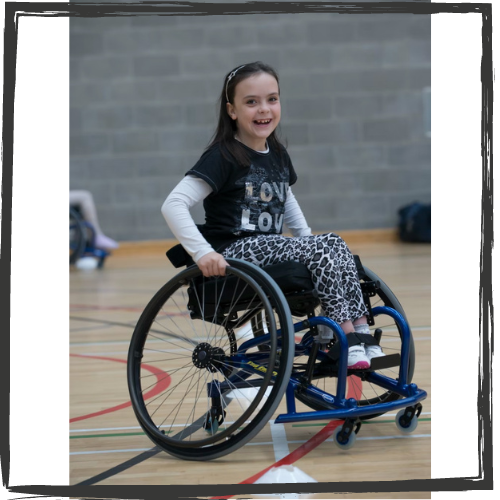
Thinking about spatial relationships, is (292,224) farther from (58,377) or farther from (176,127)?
(176,127)

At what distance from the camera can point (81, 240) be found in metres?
6.39

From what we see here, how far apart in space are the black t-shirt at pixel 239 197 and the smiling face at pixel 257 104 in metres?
0.06

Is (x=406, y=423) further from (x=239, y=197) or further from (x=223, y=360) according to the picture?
(x=239, y=197)

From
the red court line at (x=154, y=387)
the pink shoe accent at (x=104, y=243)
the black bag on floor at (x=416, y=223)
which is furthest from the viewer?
the black bag on floor at (x=416, y=223)

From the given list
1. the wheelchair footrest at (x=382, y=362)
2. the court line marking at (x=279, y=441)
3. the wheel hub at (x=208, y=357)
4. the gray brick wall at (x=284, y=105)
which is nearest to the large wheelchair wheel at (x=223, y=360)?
the wheel hub at (x=208, y=357)

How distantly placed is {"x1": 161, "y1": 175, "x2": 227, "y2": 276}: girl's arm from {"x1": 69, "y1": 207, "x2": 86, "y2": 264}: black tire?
458 cm

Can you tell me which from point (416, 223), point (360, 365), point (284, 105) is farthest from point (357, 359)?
point (284, 105)

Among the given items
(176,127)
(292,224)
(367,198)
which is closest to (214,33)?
(176,127)

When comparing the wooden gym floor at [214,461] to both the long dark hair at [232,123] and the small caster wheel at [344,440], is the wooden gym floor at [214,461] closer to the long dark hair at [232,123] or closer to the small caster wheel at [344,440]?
the small caster wheel at [344,440]

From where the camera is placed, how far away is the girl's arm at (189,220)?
1.83 m

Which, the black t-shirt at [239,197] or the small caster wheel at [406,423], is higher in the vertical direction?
the black t-shirt at [239,197]

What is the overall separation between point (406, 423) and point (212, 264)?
0.62 metres

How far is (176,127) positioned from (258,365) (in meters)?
5.73

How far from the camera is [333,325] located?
1771 mm
